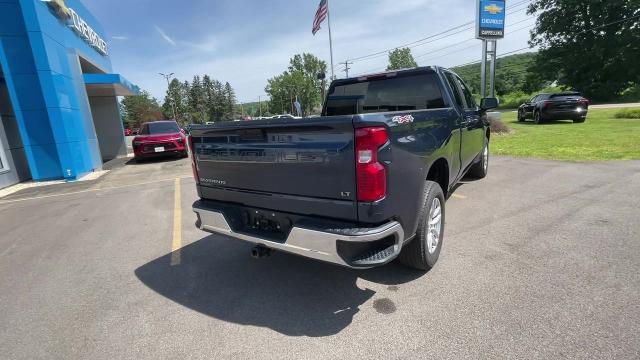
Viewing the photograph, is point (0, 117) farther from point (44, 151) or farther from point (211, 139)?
point (211, 139)

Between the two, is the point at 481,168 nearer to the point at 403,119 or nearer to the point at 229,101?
the point at 403,119

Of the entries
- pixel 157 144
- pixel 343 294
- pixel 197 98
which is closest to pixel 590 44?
pixel 157 144

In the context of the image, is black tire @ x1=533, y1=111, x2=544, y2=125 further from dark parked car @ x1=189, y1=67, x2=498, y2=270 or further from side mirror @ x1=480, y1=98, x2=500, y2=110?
dark parked car @ x1=189, y1=67, x2=498, y2=270

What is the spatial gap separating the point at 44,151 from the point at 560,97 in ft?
66.7

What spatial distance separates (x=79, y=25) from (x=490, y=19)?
727 inches

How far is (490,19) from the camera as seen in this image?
1648cm

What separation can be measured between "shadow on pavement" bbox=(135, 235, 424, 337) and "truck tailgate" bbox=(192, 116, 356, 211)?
0.97 meters

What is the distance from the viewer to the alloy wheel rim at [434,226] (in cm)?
312

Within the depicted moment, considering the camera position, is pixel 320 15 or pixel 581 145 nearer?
pixel 581 145

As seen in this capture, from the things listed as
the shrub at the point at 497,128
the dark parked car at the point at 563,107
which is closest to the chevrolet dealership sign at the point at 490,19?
the dark parked car at the point at 563,107

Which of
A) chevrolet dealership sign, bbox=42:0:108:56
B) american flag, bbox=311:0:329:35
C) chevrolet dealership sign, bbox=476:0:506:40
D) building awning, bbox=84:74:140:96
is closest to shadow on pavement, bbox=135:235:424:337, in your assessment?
chevrolet dealership sign, bbox=42:0:108:56

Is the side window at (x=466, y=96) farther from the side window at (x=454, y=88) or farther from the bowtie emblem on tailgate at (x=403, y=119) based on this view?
the bowtie emblem on tailgate at (x=403, y=119)

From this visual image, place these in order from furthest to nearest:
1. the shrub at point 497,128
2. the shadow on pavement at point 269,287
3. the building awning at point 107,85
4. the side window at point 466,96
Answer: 1. the shrub at point 497,128
2. the building awning at point 107,85
3. the side window at point 466,96
4. the shadow on pavement at point 269,287

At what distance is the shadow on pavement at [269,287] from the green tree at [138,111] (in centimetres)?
7489
